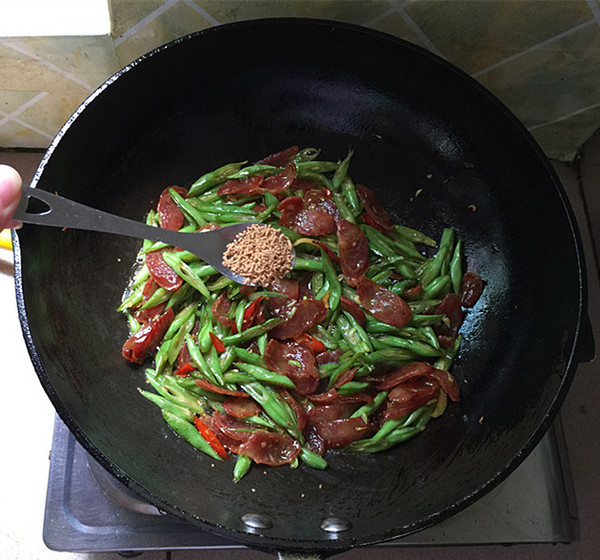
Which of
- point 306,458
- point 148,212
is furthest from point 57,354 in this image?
point 306,458

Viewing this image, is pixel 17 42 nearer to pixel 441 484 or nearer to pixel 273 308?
pixel 273 308

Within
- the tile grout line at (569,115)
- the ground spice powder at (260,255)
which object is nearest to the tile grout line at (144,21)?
the ground spice powder at (260,255)

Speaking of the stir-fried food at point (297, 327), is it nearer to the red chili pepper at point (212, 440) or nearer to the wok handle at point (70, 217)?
the red chili pepper at point (212, 440)

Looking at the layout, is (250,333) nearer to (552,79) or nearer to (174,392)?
(174,392)

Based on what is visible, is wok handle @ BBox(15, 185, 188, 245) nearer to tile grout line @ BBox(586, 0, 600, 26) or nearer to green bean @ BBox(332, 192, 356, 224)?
green bean @ BBox(332, 192, 356, 224)

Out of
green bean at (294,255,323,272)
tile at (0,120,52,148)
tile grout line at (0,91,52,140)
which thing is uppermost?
tile grout line at (0,91,52,140)

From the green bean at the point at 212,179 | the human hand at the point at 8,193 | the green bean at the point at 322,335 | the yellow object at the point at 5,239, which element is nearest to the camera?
the human hand at the point at 8,193

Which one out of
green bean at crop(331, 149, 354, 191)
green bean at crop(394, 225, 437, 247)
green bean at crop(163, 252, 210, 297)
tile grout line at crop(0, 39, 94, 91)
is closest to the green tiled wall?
tile grout line at crop(0, 39, 94, 91)
